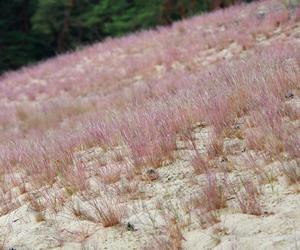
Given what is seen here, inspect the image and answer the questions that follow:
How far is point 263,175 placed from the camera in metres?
3.84

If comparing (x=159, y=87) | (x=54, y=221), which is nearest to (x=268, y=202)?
(x=54, y=221)

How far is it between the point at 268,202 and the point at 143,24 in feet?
86.0

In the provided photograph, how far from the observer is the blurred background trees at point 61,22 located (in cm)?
2903

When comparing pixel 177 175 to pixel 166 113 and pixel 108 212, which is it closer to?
pixel 108 212

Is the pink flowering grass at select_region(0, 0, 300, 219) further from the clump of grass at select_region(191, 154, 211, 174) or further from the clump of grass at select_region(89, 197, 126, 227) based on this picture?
the clump of grass at select_region(89, 197, 126, 227)

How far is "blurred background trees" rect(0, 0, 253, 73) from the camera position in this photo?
95.2 ft

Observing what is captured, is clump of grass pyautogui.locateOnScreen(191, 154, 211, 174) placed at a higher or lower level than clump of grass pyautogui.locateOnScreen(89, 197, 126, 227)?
higher

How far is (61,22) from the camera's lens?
30.3m

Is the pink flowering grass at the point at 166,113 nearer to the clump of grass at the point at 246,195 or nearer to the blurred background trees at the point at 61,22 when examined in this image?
the clump of grass at the point at 246,195

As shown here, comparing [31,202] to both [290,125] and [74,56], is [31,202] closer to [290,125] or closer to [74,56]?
[290,125]

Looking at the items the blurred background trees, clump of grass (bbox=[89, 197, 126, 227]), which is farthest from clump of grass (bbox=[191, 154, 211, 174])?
the blurred background trees

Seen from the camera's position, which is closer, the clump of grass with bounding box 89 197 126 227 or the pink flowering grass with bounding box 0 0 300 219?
the clump of grass with bounding box 89 197 126 227

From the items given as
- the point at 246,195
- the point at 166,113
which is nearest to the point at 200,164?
the point at 246,195

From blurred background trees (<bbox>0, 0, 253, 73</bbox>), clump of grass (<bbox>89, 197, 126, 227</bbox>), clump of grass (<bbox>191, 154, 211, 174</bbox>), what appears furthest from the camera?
blurred background trees (<bbox>0, 0, 253, 73</bbox>)
